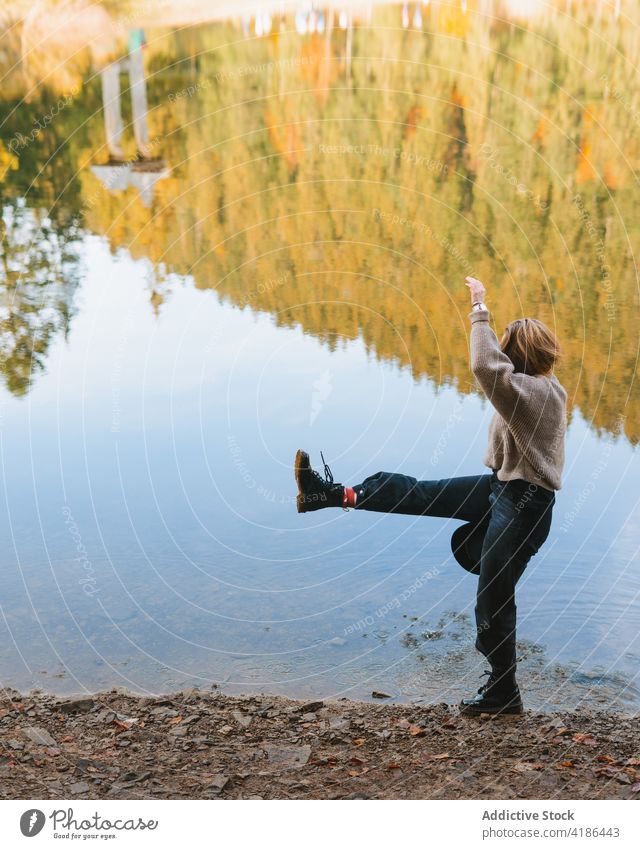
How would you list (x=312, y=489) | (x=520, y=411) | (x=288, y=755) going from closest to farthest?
(x=288, y=755) → (x=520, y=411) → (x=312, y=489)

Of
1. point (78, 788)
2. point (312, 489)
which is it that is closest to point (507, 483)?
point (312, 489)

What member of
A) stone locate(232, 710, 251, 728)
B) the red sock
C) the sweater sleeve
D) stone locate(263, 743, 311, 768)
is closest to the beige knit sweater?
the sweater sleeve

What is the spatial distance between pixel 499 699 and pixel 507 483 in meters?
1.20

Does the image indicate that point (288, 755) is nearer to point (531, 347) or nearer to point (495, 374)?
point (495, 374)

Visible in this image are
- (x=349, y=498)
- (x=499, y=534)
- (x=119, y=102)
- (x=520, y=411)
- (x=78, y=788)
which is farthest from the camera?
(x=119, y=102)

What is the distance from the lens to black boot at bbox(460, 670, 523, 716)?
5.89m

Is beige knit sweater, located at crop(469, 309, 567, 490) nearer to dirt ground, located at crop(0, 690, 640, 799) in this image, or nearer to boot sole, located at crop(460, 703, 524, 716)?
boot sole, located at crop(460, 703, 524, 716)

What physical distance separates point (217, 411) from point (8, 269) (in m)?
7.73

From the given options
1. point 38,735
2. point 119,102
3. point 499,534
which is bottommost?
point 38,735

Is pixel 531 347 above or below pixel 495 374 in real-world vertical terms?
above

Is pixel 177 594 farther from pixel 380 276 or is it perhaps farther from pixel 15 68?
pixel 15 68

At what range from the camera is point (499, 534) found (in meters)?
5.76

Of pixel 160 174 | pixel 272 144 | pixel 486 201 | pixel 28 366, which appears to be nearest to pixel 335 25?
pixel 272 144

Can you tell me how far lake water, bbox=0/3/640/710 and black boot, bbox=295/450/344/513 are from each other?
108 cm
